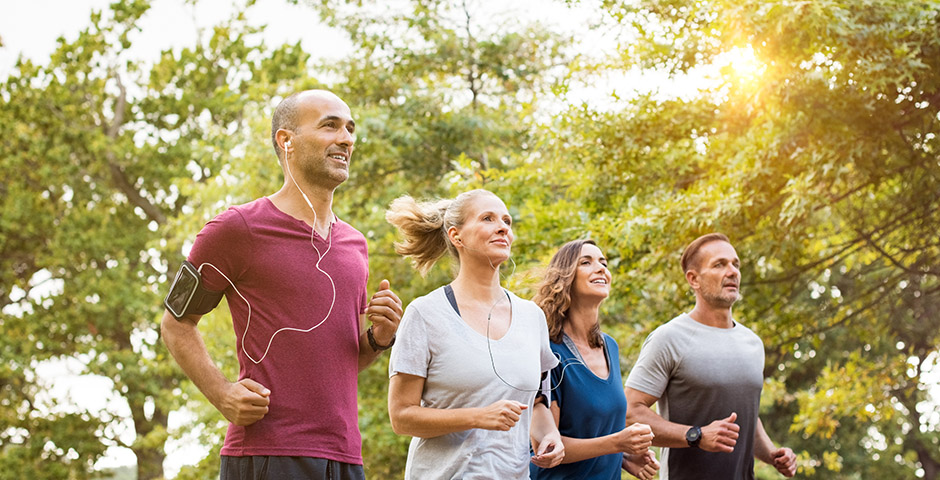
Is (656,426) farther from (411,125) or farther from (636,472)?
(411,125)

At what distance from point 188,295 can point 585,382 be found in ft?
5.95

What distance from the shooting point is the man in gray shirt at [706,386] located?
A: 4148 millimetres

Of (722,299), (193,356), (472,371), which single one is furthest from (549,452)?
(722,299)

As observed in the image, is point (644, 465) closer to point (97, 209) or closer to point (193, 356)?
point (193, 356)

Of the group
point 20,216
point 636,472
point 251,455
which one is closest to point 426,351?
point 251,455

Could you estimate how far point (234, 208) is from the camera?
2.71m

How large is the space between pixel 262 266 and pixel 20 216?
62.4 ft

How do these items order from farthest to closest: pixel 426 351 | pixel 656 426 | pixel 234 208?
pixel 656 426 < pixel 426 351 < pixel 234 208

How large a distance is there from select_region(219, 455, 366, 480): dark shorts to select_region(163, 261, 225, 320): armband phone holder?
413 millimetres

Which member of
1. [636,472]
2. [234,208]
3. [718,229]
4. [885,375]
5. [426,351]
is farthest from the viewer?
[885,375]

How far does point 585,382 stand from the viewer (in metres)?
3.81

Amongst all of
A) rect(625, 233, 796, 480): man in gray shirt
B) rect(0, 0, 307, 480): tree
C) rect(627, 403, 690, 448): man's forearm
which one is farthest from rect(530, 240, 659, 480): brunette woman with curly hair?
rect(0, 0, 307, 480): tree

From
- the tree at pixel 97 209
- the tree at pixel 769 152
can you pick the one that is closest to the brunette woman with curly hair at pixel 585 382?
the tree at pixel 769 152

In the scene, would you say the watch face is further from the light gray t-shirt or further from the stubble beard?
the stubble beard
